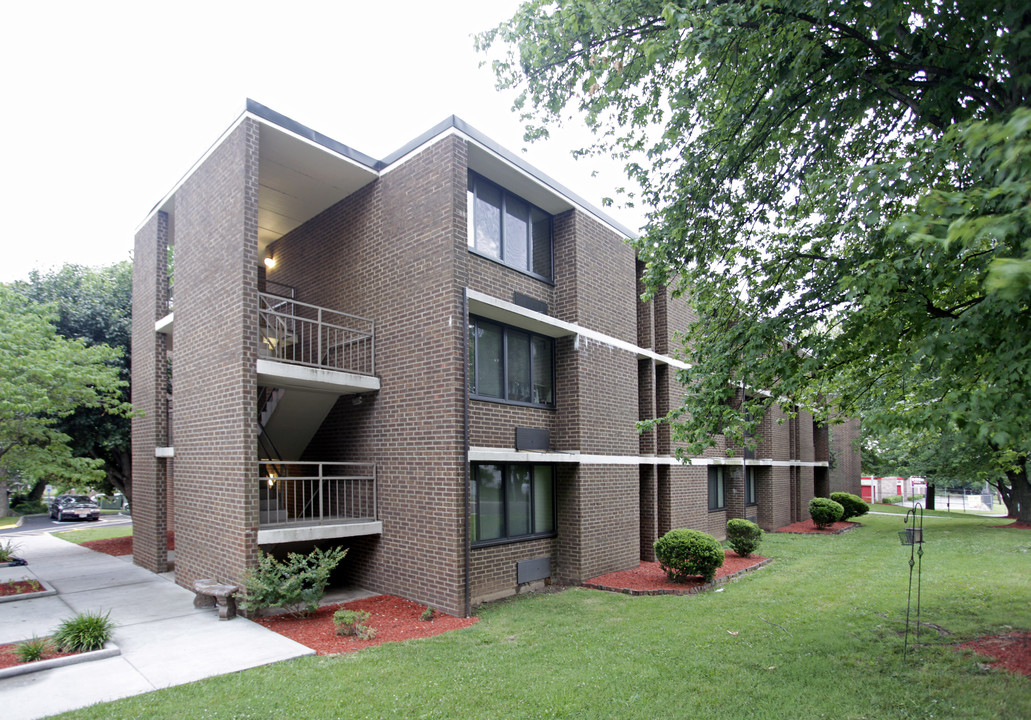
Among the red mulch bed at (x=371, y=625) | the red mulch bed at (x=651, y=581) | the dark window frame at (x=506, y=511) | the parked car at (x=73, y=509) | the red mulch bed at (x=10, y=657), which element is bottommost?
the parked car at (x=73, y=509)

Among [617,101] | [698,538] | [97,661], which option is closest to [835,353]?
[617,101]

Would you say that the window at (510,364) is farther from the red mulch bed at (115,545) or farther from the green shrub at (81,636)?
the red mulch bed at (115,545)

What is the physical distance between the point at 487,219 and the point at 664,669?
7.92 meters

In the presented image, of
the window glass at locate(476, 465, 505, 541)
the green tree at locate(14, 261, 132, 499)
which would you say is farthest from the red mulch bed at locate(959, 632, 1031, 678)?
the green tree at locate(14, 261, 132, 499)

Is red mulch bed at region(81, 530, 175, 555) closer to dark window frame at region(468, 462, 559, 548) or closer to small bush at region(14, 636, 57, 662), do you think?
small bush at region(14, 636, 57, 662)

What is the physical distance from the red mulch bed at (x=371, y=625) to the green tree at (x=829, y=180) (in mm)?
4469

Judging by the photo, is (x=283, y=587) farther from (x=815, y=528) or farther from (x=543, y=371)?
(x=815, y=528)

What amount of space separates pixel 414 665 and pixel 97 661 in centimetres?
365

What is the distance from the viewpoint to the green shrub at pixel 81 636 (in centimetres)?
711

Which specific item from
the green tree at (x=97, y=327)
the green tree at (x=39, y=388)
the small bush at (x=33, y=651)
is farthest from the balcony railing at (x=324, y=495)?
the green tree at (x=97, y=327)

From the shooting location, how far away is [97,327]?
1720cm

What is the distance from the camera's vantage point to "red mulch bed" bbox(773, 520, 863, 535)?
2198 cm

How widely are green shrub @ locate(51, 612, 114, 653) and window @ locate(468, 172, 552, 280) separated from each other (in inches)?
299

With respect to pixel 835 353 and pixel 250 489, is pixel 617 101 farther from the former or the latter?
pixel 250 489
